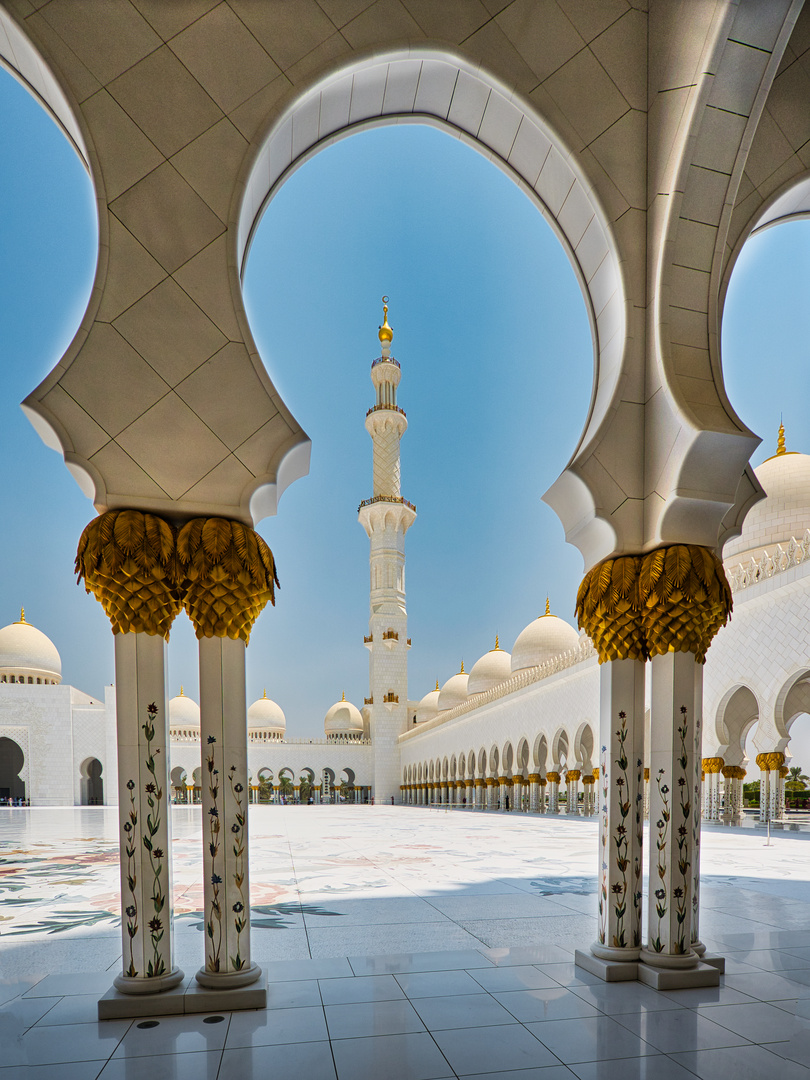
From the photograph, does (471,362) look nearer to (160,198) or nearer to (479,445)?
(479,445)

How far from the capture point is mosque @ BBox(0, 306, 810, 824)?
11.1 metres

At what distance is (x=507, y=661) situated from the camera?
25656mm

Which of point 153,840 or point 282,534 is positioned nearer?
point 153,840

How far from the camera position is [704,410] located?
3016 millimetres

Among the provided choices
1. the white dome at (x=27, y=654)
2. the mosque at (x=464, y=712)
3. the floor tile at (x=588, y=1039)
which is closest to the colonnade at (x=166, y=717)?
the floor tile at (x=588, y=1039)

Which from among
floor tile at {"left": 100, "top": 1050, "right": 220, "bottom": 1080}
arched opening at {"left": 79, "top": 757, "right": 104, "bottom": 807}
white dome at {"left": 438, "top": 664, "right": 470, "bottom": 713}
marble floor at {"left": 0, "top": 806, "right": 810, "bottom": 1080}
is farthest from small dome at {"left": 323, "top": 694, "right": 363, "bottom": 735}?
floor tile at {"left": 100, "top": 1050, "right": 220, "bottom": 1080}

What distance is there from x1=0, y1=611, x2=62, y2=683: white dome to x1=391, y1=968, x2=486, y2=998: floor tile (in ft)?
89.7

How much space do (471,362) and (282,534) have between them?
8.61 m

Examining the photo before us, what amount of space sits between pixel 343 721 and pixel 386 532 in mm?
11231

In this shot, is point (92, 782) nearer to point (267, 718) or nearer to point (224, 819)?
point (267, 718)

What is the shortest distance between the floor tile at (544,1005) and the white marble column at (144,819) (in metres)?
1.13

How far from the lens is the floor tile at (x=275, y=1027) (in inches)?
90.5

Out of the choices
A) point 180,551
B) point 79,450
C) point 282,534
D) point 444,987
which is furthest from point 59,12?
point 282,534

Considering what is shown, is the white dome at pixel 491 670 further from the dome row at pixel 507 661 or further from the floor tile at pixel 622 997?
the floor tile at pixel 622 997
